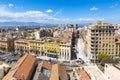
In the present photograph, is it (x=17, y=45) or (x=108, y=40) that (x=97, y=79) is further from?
(x=17, y=45)

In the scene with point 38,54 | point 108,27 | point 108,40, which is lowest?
point 38,54

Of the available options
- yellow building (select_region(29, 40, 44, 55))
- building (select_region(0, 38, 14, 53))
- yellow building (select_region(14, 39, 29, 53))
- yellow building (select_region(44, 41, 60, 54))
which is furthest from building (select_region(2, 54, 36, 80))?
building (select_region(0, 38, 14, 53))

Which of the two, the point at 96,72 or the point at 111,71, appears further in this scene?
the point at 96,72

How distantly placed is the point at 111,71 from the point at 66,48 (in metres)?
45.9

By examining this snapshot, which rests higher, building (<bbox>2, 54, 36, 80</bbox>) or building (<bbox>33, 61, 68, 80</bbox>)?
building (<bbox>2, 54, 36, 80</bbox>)

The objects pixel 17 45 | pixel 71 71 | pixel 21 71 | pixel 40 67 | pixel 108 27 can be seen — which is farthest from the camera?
pixel 17 45

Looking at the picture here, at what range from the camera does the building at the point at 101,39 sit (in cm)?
8481

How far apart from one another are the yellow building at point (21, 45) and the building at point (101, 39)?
1457 inches

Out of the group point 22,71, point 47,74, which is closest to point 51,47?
→ point 47,74

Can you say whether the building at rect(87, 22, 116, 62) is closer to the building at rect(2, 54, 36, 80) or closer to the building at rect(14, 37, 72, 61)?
the building at rect(14, 37, 72, 61)

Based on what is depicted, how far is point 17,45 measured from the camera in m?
113

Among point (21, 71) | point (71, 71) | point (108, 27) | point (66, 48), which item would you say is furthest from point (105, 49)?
point (21, 71)

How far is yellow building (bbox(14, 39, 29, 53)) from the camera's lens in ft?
356

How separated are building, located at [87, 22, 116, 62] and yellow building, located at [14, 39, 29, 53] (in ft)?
121
